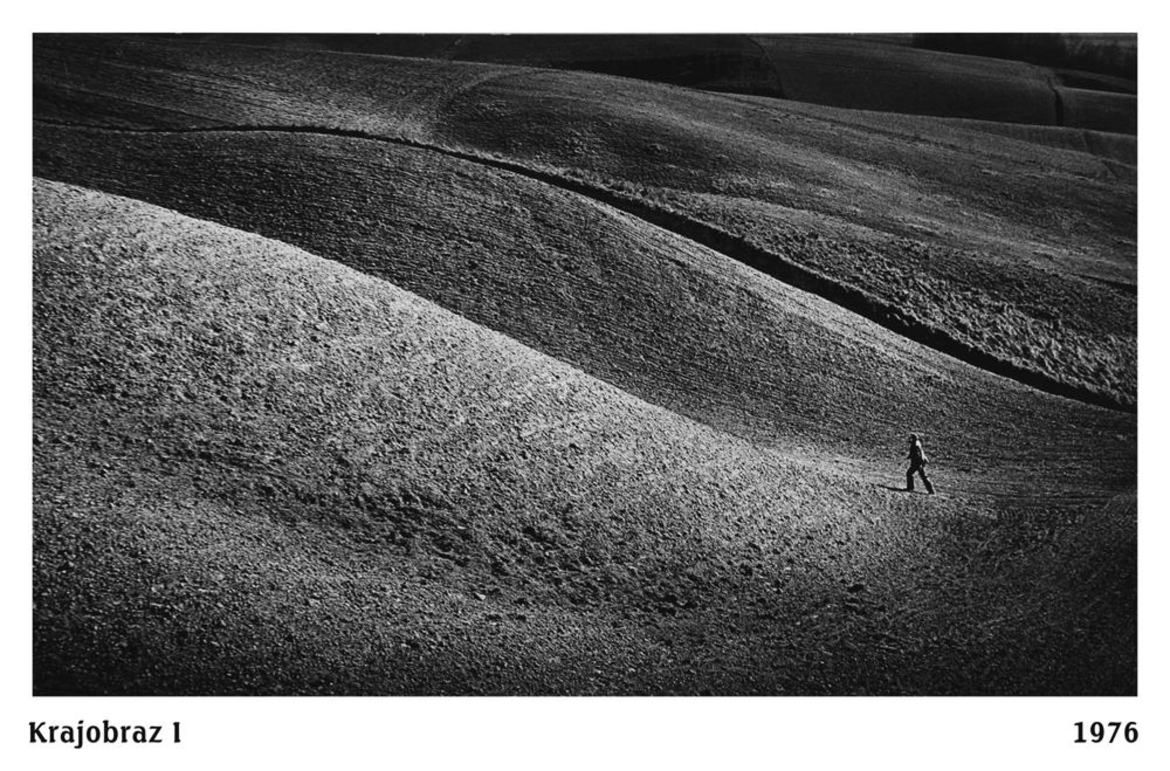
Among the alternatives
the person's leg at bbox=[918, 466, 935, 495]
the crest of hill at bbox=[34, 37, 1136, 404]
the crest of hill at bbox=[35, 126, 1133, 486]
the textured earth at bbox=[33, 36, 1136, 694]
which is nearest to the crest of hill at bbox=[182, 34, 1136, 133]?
the textured earth at bbox=[33, 36, 1136, 694]

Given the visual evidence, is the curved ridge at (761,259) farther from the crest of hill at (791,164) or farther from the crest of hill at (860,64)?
the crest of hill at (860,64)

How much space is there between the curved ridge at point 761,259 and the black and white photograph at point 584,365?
0.08 m

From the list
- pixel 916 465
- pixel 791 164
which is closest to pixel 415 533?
pixel 916 465

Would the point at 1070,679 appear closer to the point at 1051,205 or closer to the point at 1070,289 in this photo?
the point at 1070,289

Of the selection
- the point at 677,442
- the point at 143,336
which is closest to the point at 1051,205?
the point at 677,442

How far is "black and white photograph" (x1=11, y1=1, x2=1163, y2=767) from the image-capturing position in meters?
12.3

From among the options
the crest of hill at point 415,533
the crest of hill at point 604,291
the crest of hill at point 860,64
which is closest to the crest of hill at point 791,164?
the crest of hill at point 860,64

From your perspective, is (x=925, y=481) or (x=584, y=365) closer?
(x=925, y=481)

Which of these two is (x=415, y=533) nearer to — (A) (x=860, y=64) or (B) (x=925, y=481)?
(B) (x=925, y=481)

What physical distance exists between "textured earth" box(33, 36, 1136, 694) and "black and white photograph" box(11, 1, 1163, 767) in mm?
62

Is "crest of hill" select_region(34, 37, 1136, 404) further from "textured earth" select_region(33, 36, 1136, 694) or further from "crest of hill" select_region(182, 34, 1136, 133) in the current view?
"crest of hill" select_region(182, 34, 1136, 133)

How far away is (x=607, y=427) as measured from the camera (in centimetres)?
1542

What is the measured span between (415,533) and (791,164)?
14.6 meters

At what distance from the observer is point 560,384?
16.2m
